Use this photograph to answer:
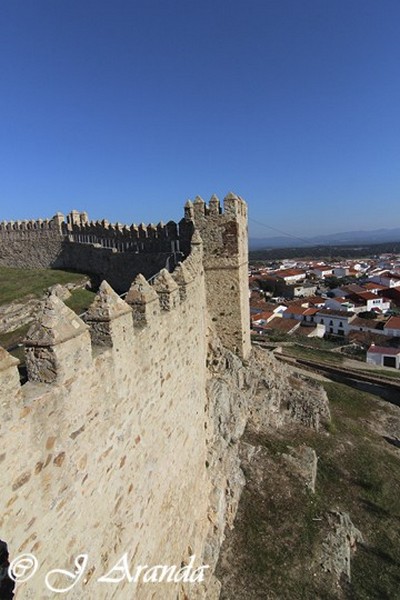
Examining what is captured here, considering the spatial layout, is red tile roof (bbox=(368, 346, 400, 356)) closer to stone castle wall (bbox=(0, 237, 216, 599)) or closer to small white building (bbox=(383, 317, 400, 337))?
small white building (bbox=(383, 317, 400, 337))

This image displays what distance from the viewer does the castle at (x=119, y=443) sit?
3416mm

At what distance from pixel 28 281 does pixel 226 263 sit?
10.1 metres

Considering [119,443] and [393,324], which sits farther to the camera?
[393,324]

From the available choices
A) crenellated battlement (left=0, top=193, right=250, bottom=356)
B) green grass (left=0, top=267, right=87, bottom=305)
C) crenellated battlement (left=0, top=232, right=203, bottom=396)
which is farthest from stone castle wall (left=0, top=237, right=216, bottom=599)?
green grass (left=0, top=267, right=87, bottom=305)

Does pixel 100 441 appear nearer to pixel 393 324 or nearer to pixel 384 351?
pixel 384 351

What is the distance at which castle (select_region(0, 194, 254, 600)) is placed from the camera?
11.2 feet

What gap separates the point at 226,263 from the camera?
1473cm

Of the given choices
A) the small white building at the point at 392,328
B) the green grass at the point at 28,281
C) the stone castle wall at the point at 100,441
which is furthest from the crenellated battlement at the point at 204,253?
the small white building at the point at 392,328

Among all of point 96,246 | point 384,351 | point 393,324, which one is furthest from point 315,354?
point 96,246

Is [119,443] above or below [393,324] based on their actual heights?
above

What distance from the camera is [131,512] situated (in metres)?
5.48

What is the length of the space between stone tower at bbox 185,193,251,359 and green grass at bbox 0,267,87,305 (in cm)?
716

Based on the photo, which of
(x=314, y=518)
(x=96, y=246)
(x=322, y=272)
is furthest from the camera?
(x=322, y=272)

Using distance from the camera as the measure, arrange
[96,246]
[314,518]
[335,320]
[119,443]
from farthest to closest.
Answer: [335,320]
[96,246]
[314,518]
[119,443]
